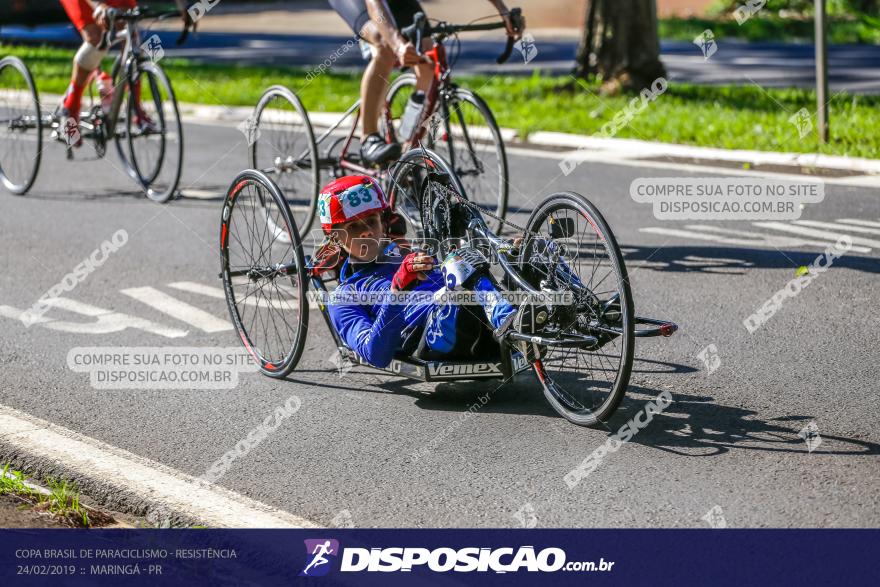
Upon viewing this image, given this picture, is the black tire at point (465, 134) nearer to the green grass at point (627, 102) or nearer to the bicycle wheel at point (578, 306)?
the bicycle wheel at point (578, 306)

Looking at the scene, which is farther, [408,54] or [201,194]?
[201,194]

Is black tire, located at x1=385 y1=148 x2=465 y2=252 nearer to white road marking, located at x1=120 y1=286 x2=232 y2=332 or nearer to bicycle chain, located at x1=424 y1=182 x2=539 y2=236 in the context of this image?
bicycle chain, located at x1=424 y1=182 x2=539 y2=236

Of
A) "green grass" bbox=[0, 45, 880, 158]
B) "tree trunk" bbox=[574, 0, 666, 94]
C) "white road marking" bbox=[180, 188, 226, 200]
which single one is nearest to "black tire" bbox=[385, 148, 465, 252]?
"white road marking" bbox=[180, 188, 226, 200]

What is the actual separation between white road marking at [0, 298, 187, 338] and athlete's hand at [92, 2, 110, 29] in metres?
3.30

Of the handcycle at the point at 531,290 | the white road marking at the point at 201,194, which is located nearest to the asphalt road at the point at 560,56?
the white road marking at the point at 201,194

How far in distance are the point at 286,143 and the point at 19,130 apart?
2.97m

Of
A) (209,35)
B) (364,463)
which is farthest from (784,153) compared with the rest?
(209,35)

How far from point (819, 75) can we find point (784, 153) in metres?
0.83

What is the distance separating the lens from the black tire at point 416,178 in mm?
5816

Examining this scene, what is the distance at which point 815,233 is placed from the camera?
27.6 feet

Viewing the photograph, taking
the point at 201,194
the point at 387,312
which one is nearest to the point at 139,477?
the point at 387,312

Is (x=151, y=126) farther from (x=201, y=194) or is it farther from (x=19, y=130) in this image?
(x=19, y=130)

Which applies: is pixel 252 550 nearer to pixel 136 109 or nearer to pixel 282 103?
pixel 282 103

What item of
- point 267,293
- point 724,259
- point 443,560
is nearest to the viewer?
point 443,560
